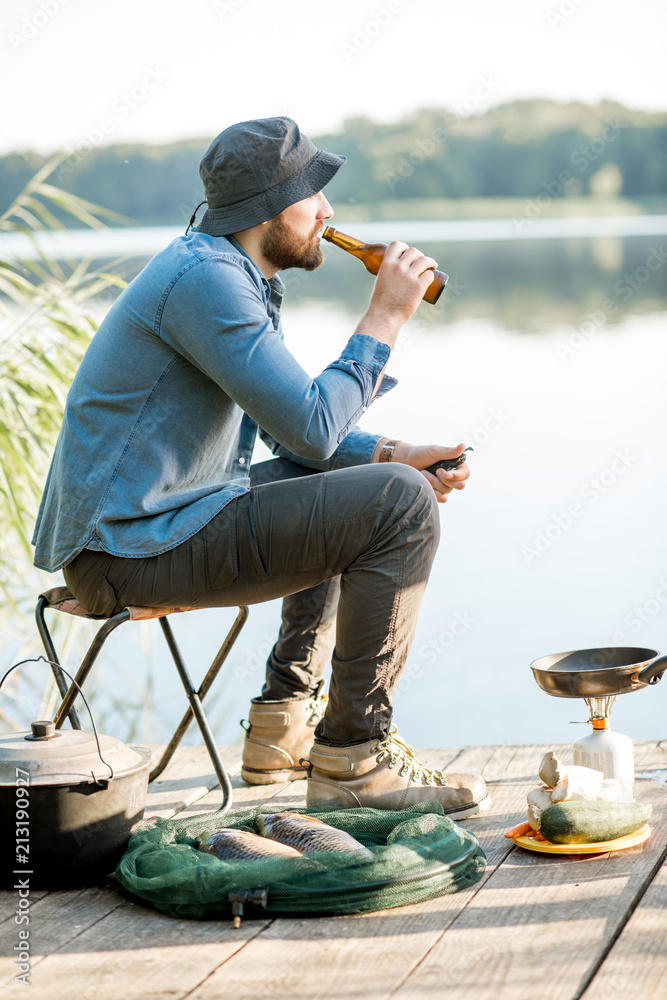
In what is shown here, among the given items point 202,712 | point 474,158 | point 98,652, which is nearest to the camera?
point 98,652

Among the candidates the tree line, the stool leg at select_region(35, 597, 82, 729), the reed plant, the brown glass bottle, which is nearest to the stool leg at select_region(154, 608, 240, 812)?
the stool leg at select_region(35, 597, 82, 729)

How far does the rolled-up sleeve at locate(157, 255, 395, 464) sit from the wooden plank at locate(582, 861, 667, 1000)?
0.89 m

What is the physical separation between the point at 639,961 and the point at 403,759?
691 millimetres

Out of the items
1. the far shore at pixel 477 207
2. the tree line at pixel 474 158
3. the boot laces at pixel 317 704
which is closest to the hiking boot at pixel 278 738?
the boot laces at pixel 317 704

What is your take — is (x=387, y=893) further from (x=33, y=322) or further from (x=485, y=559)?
(x=485, y=559)

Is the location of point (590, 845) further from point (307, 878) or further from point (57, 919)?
point (57, 919)

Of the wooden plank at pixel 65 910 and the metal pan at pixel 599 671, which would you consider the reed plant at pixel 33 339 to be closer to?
the wooden plank at pixel 65 910

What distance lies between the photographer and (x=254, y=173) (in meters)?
1.98

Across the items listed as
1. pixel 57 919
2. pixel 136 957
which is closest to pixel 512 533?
pixel 57 919

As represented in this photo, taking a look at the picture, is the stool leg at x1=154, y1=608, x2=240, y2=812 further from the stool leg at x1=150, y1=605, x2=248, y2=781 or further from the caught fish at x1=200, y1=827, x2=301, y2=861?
the caught fish at x1=200, y1=827, x2=301, y2=861

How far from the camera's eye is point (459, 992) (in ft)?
4.42

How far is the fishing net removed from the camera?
160 centimetres

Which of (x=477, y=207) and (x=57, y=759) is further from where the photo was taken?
(x=477, y=207)

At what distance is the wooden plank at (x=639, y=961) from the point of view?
1314 mm
